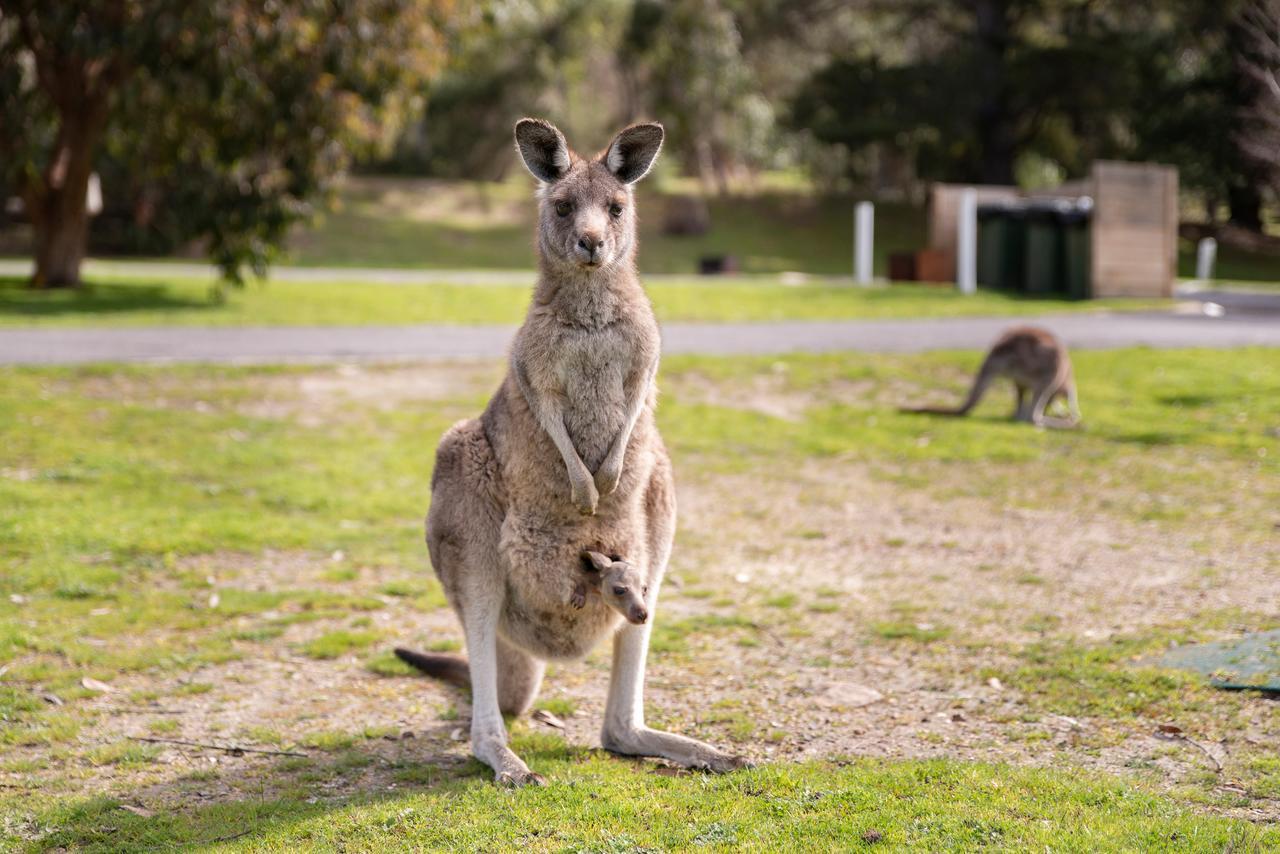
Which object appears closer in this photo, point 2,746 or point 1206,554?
point 2,746

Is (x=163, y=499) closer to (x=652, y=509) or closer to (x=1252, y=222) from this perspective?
(x=652, y=509)

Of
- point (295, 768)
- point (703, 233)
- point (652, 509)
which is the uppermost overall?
point (703, 233)

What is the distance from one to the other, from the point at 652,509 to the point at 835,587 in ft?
6.56

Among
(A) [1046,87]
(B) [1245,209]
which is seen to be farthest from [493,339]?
(B) [1245,209]

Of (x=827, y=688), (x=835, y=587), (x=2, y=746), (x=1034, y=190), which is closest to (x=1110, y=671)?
(x=827, y=688)

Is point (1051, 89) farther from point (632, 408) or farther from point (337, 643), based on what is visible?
point (632, 408)

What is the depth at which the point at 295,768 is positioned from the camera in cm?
382

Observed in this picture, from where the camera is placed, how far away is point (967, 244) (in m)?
17.8

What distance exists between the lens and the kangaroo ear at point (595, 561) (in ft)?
12.1

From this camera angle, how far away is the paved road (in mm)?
10859

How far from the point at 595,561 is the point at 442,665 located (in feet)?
3.65

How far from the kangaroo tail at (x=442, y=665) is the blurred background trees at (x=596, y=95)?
946 centimetres

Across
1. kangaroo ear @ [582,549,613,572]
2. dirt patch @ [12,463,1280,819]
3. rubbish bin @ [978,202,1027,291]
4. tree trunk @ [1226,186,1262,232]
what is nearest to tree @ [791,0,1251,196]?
tree trunk @ [1226,186,1262,232]

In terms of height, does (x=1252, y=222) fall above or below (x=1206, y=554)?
above
